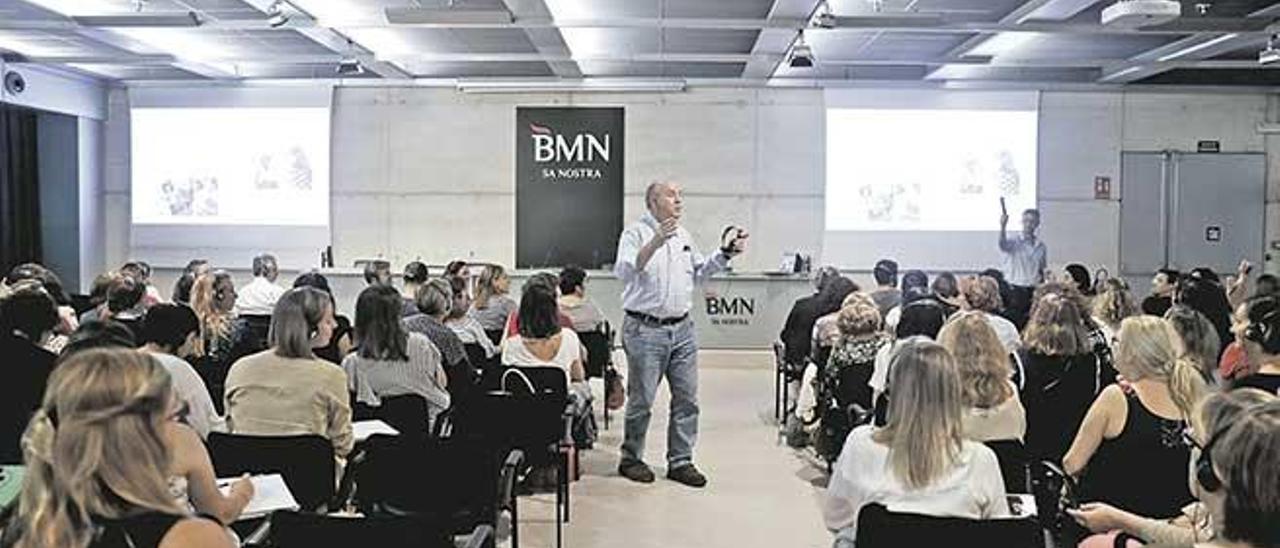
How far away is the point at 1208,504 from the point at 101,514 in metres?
2.16

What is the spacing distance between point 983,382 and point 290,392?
241cm

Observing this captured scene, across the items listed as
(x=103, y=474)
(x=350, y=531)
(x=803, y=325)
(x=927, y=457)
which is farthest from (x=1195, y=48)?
(x=103, y=474)

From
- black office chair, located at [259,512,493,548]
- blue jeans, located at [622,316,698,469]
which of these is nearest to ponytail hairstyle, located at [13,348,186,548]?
black office chair, located at [259,512,493,548]

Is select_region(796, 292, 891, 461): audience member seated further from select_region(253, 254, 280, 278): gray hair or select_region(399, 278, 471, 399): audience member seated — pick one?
select_region(253, 254, 280, 278): gray hair

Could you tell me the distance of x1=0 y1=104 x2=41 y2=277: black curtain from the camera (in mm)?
11398

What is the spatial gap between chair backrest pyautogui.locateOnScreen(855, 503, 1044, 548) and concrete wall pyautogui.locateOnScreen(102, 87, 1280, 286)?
31.4 ft

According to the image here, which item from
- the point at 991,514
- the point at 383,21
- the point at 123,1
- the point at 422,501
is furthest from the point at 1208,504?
the point at 123,1

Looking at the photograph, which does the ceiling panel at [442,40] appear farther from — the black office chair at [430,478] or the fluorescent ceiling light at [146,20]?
the black office chair at [430,478]

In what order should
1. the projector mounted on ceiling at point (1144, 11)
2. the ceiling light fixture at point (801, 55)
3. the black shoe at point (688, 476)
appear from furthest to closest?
the ceiling light fixture at point (801, 55), the projector mounted on ceiling at point (1144, 11), the black shoe at point (688, 476)

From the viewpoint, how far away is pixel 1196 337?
4426mm

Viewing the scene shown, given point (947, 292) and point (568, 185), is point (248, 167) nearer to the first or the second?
point (568, 185)

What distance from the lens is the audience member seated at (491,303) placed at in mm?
7605

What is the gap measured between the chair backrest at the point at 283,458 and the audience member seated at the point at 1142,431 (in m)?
2.38

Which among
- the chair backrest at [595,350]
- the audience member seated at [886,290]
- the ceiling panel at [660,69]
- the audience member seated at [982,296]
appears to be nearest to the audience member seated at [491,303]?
the chair backrest at [595,350]
